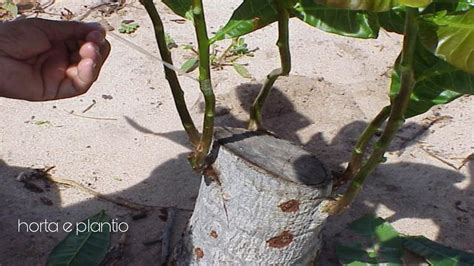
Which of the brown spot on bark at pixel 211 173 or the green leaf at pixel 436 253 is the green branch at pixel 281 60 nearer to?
the brown spot on bark at pixel 211 173

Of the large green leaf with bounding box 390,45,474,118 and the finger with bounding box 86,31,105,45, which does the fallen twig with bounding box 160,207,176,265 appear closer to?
the finger with bounding box 86,31,105,45

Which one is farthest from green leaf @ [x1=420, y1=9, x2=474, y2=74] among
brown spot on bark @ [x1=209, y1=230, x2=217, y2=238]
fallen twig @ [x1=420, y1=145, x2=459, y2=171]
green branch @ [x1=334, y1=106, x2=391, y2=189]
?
fallen twig @ [x1=420, y1=145, x2=459, y2=171]

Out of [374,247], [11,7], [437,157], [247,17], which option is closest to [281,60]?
[247,17]

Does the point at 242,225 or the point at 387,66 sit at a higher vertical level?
the point at 242,225

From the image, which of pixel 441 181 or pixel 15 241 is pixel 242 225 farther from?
pixel 441 181

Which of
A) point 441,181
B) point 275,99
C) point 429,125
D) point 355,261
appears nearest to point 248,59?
point 275,99

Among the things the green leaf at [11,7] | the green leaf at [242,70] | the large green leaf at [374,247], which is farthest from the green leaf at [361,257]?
the green leaf at [11,7]
